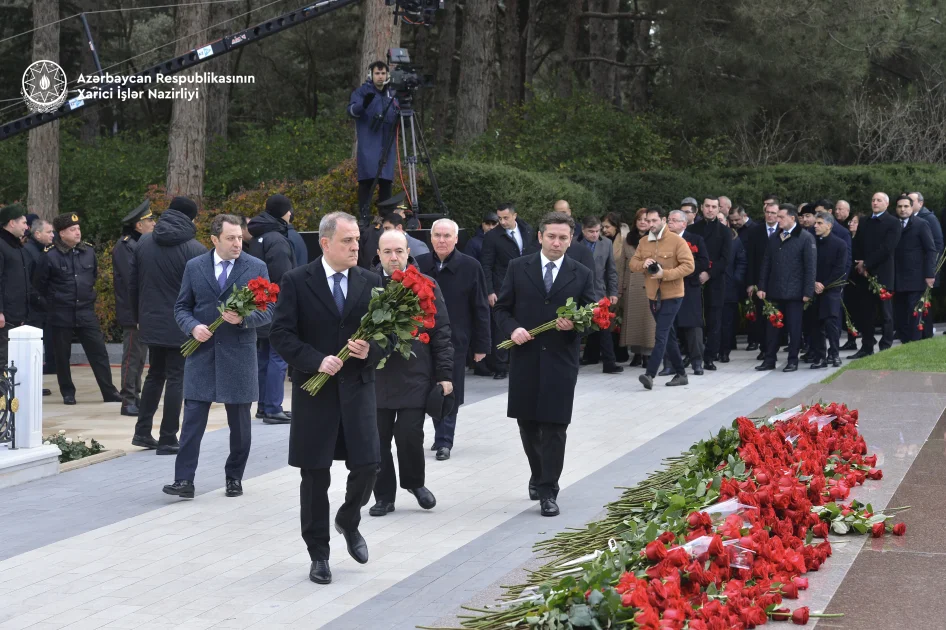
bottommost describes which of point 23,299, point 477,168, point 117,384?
point 117,384

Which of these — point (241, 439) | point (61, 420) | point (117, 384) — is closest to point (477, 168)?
point (117, 384)

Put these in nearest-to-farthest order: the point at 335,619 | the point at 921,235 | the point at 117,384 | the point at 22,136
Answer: the point at 335,619
the point at 117,384
the point at 921,235
the point at 22,136

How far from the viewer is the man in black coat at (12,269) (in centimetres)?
1238

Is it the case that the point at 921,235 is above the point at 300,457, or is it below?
above

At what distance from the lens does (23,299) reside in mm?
12547

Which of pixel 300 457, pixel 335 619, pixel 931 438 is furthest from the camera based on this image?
pixel 931 438

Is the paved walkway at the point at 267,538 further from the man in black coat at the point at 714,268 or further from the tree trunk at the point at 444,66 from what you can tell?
the tree trunk at the point at 444,66

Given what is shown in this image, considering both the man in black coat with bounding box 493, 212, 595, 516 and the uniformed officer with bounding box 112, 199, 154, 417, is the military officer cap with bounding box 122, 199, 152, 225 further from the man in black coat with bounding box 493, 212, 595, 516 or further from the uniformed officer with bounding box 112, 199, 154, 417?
the man in black coat with bounding box 493, 212, 595, 516

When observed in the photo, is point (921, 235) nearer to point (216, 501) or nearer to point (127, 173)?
point (216, 501)

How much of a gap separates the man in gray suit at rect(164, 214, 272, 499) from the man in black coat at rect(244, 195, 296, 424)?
260 centimetres

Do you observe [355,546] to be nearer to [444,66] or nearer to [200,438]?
[200,438]

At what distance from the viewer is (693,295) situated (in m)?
14.8

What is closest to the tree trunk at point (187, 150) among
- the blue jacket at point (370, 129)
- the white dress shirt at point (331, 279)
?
the blue jacket at point (370, 129)

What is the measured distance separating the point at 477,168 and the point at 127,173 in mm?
10135
